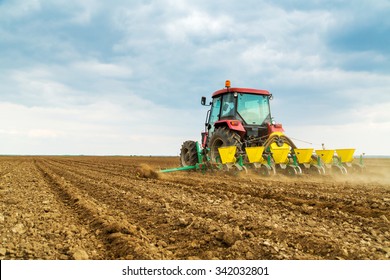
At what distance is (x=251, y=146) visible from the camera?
33.0 feet

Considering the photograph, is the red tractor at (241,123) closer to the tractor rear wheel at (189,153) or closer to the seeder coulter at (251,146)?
the seeder coulter at (251,146)

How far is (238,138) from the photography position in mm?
9406

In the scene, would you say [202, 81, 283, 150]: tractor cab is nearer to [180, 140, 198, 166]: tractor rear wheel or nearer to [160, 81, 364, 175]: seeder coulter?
[160, 81, 364, 175]: seeder coulter

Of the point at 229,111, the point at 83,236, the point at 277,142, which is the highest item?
the point at 229,111

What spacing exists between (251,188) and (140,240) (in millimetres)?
3511

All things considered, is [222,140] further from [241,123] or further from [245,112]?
[245,112]

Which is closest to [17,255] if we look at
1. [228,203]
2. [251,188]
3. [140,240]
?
[140,240]

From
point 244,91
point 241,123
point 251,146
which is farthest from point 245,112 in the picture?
point 251,146

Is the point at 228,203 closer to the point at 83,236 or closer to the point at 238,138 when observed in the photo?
the point at 83,236

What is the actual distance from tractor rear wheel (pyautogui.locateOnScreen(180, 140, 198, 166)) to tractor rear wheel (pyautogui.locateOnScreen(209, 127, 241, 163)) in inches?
41.4

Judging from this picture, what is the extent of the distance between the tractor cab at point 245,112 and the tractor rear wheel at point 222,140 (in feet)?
0.59

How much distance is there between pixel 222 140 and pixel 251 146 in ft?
3.46

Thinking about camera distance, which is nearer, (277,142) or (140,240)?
(140,240)
